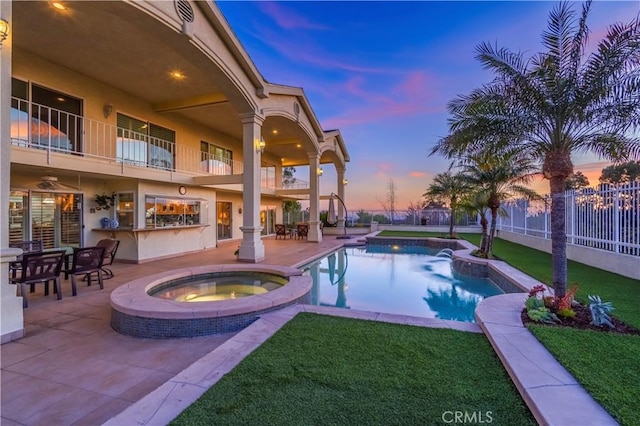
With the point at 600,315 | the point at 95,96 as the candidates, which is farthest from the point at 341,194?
the point at 600,315

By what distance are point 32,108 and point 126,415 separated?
30.4 feet

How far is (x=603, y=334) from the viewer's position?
3797mm

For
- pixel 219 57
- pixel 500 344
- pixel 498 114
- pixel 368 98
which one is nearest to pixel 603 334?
pixel 500 344

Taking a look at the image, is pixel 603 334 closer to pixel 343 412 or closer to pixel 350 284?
pixel 343 412

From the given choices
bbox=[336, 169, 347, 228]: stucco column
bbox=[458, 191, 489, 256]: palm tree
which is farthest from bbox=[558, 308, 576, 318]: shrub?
bbox=[336, 169, 347, 228]: stucco column

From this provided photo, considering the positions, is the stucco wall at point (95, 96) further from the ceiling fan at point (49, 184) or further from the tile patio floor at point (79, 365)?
the tile patio floor at point (79, 365)

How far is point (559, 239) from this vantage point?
479 cm

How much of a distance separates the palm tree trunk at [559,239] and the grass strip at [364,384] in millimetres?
1884

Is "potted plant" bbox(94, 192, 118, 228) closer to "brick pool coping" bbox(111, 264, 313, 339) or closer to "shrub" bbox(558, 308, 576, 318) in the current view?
"brick pool coping" bbox(111, 264, 313, 339)

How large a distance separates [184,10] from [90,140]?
5.22m

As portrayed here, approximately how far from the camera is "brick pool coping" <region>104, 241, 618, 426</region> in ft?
7.61

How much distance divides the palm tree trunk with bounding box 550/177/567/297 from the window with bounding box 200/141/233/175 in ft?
41.8

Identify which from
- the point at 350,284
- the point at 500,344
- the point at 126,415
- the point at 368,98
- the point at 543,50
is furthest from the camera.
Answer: the point at 368,98

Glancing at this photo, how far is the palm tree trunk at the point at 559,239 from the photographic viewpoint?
466 cm
